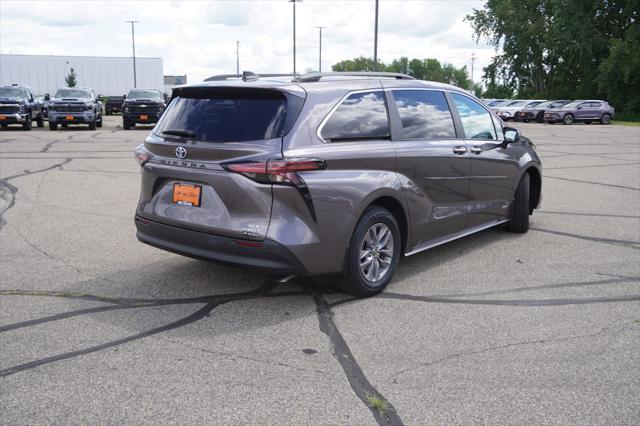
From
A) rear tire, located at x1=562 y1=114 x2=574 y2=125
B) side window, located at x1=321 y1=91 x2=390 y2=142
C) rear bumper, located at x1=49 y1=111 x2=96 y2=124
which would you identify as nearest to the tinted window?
side window, located at x1=321 y1=91 x2=390 y2=142

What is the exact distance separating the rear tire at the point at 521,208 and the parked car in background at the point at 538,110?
39.1 metres

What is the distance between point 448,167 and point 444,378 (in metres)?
2.72

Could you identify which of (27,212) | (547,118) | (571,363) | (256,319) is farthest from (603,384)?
(547,118)

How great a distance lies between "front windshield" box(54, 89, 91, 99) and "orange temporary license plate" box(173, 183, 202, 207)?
2445 centimetres

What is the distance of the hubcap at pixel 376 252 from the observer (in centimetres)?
506

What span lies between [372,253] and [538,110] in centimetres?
4353

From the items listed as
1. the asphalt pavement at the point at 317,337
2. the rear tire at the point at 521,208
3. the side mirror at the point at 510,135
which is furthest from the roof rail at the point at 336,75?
the rear tire at the point at 521,208

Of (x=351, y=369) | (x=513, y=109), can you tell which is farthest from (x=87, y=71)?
(x=351, y=369)

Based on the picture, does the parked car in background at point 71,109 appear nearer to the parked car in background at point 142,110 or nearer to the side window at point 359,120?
the parked car in background at point 142,110

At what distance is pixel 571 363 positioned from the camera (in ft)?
12.7

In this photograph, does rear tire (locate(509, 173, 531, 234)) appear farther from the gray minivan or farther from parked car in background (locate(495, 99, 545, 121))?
parked car in background (locate(495, 99, 545, 121))

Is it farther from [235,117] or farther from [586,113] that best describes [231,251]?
[586,113]

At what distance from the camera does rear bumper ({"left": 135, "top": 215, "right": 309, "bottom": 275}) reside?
445 centimetres

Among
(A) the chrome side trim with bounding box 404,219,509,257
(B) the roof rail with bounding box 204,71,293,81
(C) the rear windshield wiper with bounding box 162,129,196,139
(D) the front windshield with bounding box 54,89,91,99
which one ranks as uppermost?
(D) the front windshield with bounding box 54,89,91,99
